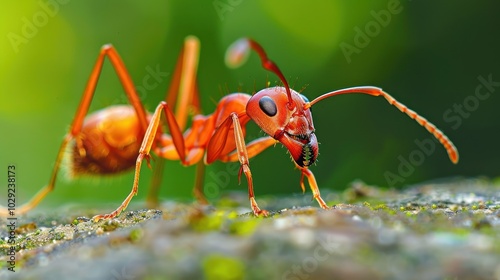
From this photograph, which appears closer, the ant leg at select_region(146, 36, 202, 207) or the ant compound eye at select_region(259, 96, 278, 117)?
the ant compound eye at select_region(259, 96, 278, 117)

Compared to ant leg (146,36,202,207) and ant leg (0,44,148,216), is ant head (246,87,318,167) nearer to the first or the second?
ant leg (0,44,148,216)

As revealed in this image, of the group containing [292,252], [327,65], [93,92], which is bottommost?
[292,252]

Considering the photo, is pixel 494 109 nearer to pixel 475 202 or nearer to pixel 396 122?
pixel 396 122

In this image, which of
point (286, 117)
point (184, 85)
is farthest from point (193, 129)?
point (286, 117)

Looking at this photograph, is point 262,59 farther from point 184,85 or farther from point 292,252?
point 184,85

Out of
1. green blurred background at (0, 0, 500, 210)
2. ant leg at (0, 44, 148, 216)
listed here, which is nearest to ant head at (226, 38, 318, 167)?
ant leg at (0, 44, 148, 216)

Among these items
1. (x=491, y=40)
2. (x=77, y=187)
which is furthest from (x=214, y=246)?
(x=77, y=187)
